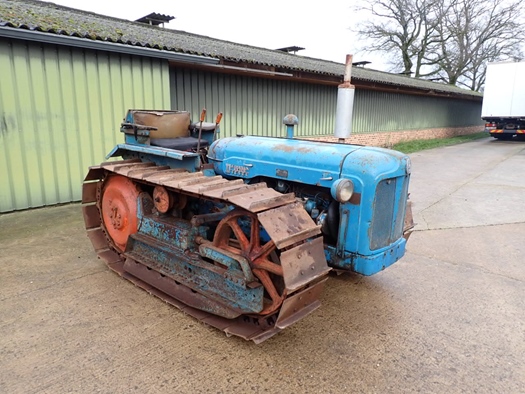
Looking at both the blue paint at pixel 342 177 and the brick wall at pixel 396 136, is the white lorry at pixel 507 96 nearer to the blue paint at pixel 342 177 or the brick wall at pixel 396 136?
the brick wall at pixel 396 136

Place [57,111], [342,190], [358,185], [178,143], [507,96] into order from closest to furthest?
[342,190] → [358,185] → [178,143] → [57,111] → [507,96]

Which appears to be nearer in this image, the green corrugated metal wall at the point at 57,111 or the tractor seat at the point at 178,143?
the tractor seat at the point at 178,143

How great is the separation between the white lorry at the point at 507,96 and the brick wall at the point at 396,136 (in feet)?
7.96

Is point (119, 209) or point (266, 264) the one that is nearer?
point (266, 264)

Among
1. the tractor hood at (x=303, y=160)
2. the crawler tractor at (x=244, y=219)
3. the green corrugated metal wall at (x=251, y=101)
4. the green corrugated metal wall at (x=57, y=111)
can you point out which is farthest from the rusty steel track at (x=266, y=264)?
the green corrugated metal wall at (x=251, y=101)

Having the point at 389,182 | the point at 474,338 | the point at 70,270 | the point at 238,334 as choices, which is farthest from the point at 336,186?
the point at 70,270

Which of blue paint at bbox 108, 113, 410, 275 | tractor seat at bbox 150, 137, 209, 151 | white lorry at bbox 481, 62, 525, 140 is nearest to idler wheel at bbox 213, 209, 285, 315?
blue paint at bbox 108, 113, 410, 275

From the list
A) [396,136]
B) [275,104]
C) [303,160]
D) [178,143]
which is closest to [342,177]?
[303,160]

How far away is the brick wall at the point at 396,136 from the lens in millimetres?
13047

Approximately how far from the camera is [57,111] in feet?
17.3

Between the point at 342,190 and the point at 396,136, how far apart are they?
561 inches

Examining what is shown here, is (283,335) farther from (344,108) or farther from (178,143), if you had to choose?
(344,108)

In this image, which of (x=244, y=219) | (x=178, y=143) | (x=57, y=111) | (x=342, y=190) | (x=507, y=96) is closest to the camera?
(x=342, y=190)

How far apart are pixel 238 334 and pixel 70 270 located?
6.33 ft
